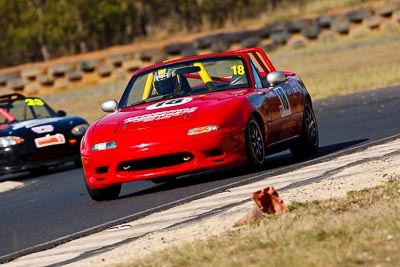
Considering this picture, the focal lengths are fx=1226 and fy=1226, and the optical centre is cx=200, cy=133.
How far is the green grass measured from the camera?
19.8 feet

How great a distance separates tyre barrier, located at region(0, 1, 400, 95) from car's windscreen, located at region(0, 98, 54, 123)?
16137mm

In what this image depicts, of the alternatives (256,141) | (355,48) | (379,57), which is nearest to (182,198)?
(256,141)

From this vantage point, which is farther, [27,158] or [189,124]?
[27,158]

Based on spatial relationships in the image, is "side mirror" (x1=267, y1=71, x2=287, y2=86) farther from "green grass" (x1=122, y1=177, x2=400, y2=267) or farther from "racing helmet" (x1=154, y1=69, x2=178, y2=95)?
"green grass" (x1=122, y1=177, x2=400, y2=267)

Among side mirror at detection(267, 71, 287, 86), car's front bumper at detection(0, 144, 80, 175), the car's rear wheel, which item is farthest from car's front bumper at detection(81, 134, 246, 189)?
the car's rear wheel

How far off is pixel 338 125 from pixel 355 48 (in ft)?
58.1

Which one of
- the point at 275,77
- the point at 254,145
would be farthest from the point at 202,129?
the point at 275,77

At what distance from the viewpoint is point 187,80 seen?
12.1 meters

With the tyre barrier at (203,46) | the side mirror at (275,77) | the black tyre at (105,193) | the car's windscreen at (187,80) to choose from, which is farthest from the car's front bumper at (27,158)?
the tyre barrier at (203,46)

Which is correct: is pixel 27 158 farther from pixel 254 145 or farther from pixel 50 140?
pixel 254 145

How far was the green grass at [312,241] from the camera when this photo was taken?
6.03 m

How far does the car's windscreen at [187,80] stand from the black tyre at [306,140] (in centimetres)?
108

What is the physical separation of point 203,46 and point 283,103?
2319 cm

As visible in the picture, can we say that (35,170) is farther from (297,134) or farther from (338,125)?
(297,134)
